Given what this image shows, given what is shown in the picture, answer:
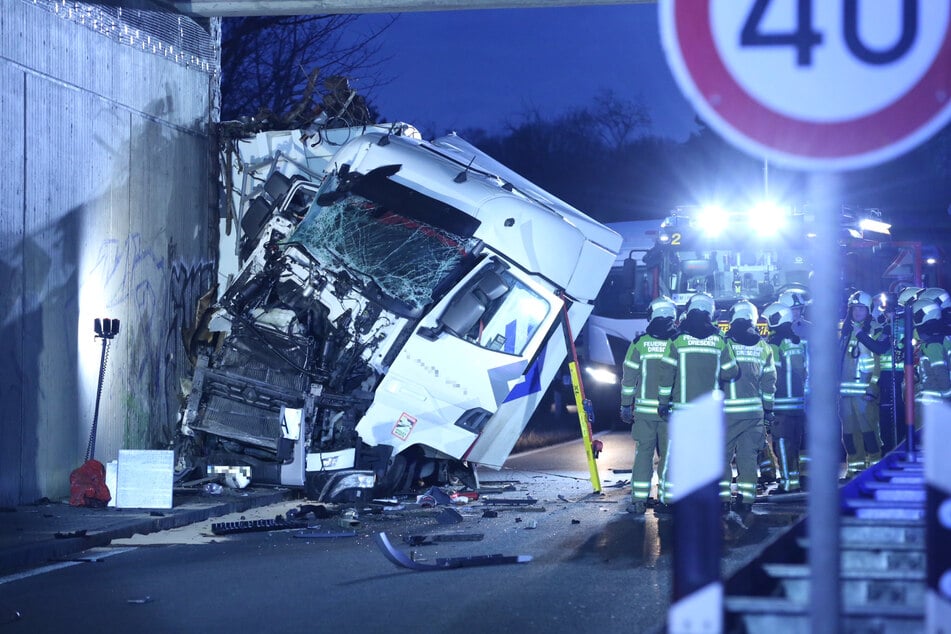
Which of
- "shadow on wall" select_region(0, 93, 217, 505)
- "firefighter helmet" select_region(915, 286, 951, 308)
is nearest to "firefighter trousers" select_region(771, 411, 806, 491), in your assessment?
"firefighter helmet" select_region(915, 286, 951, 308)

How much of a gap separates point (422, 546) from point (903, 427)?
25.2ft

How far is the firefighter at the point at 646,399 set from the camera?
11492 mm

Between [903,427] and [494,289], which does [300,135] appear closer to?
[494,289]

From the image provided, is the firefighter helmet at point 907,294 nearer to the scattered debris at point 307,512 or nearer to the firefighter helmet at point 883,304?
the firefighter helmet at point 883,304

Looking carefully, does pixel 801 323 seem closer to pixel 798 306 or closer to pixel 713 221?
pixel 798 306

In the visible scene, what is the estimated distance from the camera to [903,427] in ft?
48.9

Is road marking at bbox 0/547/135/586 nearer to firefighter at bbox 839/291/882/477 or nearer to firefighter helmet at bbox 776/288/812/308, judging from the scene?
firefighter helmet at bbox 776/288/812/308

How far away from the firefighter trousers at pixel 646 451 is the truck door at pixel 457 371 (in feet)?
4.05

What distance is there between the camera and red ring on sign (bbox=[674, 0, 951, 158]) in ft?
9.17

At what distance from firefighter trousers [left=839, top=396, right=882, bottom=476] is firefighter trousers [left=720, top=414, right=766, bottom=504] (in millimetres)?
2882

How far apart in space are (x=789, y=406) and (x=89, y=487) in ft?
22.6

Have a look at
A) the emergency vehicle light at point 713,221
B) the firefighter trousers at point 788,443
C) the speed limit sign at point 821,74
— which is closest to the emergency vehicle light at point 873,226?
the emergency vehicle light at point 713,221

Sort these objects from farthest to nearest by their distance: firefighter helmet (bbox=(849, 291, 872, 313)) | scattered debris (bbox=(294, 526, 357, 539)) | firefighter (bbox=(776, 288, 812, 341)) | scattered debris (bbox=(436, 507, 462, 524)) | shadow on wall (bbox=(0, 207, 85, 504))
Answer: firefighter helmet (bbox=(849, 291, 872, 313)), firefighter (bbox=(776, 288, 812, 341)), shadow on wall (bbox=(0, 207, 85, 504)), scattered debris (bbox=(436, 507, 462, 524)), scattered debris (bbox=(294, 526, 357, 539))

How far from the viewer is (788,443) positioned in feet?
43.0
